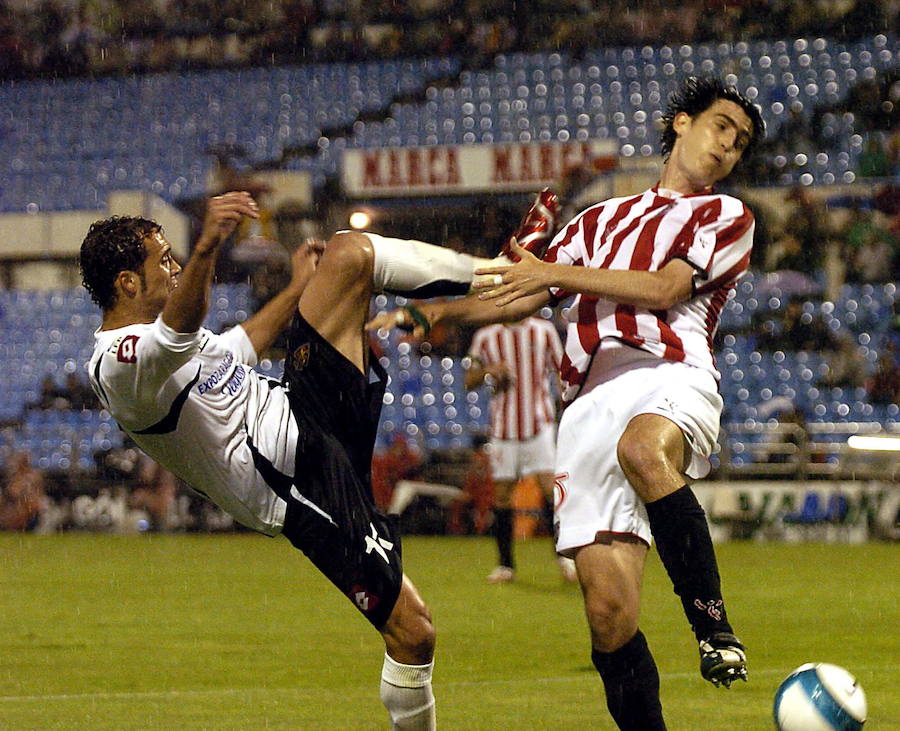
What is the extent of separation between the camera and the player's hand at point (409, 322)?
382 centimetres

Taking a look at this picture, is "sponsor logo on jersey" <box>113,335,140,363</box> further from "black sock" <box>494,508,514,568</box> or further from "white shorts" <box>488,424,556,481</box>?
"white shorts" <box>488,424,556,481</box>

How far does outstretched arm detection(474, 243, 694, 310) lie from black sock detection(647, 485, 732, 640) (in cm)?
51

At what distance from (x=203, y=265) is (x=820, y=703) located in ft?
6.13

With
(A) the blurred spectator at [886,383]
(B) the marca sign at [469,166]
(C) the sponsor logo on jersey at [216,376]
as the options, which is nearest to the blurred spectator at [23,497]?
(B) the marca sign at [469,166]

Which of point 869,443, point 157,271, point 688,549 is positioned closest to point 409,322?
point 157,271

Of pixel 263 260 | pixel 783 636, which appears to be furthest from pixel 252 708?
pixel 263 260

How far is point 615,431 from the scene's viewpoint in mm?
3795

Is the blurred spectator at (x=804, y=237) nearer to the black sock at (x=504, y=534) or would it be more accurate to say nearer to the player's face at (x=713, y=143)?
the black sock at (x=504, y=534)

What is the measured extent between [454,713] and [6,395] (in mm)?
15646

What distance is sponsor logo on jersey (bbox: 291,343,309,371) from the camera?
379 centimetres

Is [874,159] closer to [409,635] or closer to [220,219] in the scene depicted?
[409,635]

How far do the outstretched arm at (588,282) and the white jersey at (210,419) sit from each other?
0.68m

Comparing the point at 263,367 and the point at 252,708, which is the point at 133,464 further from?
the point at 252,708

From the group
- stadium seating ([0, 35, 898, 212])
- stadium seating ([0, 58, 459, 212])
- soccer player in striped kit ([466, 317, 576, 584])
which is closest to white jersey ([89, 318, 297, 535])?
soccer player in striped kit ([466, 317, 576, 584])
